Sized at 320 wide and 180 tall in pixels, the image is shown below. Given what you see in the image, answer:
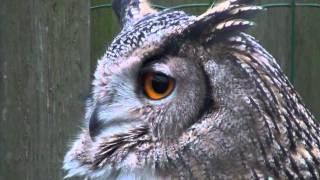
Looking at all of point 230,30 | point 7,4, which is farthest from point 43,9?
point 230,30

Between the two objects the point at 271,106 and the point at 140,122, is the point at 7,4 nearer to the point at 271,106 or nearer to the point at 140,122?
the point at 140,122

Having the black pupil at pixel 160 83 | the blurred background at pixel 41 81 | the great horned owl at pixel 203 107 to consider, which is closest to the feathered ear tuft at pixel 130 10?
the blurred background at pixel 41 81

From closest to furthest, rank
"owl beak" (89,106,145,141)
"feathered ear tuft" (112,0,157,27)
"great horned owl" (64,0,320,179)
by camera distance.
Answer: "great horned owl" (64,0,320,179)
"owl beak" (89,106,145,141)
"feathered ear tuft" (112,0,157,27)

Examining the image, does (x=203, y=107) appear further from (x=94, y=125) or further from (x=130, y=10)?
(x=130, y=10)

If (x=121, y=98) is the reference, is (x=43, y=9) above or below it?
above

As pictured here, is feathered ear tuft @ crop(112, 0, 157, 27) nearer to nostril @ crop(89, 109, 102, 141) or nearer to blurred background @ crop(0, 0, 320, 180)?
blurred background @ crop(0, 0, 320, 180)

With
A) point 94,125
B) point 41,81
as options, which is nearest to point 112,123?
point 94,125

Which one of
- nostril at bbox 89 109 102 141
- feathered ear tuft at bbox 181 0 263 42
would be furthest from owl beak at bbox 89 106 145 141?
feathered ear tuft at bbox 181 0 263 42

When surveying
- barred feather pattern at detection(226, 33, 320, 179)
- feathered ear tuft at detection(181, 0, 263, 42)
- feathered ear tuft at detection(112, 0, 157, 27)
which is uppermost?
feathered ear tuft at detection(112, 0, 157, 27)
